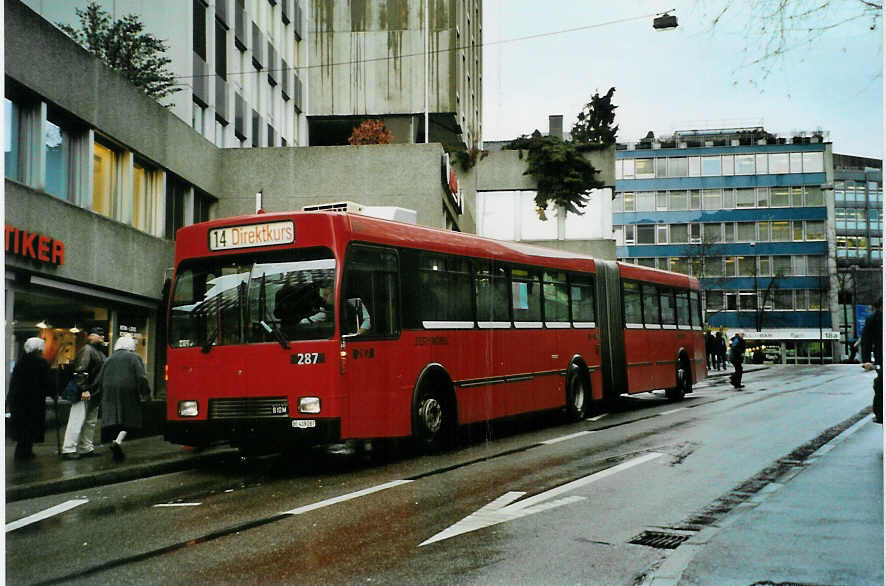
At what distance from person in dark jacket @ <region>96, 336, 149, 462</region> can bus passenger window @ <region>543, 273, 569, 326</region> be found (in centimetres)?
668

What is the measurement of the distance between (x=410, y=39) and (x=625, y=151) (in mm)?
10481

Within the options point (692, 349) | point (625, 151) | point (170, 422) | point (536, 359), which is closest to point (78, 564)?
point (170, 422)

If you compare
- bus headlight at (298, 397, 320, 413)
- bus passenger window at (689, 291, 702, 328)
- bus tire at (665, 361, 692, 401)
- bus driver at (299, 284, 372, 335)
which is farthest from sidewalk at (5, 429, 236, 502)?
bus passenger window at (689, 291, 702, 328)

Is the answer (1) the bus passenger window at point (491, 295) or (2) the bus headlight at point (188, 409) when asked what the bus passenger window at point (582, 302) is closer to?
(1) the bus passenger window at point (491, 295)

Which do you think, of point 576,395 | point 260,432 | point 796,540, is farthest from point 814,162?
point 576,395

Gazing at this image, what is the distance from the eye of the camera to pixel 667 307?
21.7 m

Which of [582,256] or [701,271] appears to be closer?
Result: [582,256]

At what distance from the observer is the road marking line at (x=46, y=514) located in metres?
7.98

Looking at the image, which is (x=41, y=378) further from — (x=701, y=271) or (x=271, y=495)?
(x=701, y=271)

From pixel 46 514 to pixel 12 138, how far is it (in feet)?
20.3

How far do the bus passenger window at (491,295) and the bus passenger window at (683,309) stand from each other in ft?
30.8

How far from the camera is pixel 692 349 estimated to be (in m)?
23.3

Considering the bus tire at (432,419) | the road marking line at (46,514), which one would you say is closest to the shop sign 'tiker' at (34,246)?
the road marking line at (46,514)

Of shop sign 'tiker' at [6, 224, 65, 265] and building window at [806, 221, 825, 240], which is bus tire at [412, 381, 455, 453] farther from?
shop sign 'tiker' at [6, 224, 65, 265]
